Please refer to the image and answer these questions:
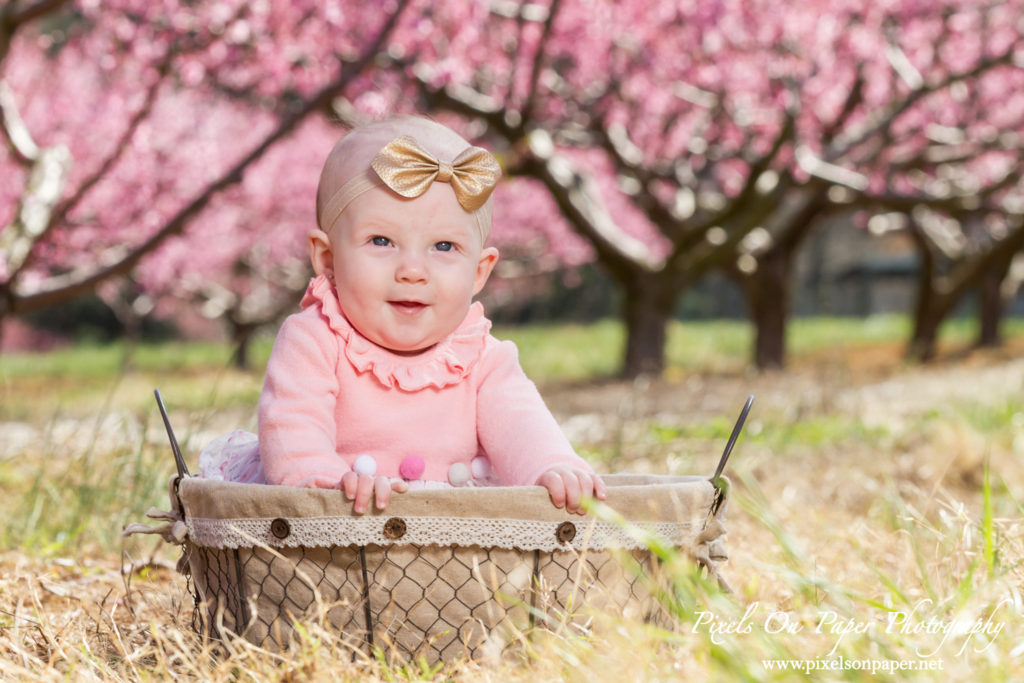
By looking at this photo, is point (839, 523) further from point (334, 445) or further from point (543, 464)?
point (334, 445)

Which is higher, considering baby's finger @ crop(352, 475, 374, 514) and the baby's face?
the baby's face

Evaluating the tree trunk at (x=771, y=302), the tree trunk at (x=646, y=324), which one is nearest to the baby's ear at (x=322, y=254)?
the tree trunk at (x=646, y=324)

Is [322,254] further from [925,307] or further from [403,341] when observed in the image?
[925,307]

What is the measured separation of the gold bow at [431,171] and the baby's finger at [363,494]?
2.04 ft

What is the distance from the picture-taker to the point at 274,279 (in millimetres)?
15836

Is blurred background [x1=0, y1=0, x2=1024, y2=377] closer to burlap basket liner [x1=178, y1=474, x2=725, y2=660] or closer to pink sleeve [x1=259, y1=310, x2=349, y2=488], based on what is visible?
pink sleeve [x1=259, y1=310, x2=349, y2=488]

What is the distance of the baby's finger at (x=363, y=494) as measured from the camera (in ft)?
5.91

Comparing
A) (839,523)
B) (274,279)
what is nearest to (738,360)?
(274,279)

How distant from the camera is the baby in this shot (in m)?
2.08

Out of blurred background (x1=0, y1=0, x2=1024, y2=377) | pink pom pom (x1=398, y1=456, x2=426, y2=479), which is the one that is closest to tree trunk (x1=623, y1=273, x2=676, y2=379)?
blurred background (x1=0, y1=0, x2=1024, y2=377)

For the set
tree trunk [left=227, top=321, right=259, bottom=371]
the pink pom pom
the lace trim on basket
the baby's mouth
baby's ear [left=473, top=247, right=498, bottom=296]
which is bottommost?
tree trunk [left=227, top=321, right=259, bottom=371]

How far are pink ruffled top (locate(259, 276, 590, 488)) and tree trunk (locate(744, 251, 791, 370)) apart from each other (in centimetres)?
953

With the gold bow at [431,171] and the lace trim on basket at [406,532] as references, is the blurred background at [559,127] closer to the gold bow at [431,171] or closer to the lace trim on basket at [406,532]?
the gold bow at [431,171]

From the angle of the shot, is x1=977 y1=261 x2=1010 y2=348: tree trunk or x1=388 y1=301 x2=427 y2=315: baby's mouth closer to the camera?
x1=388 y1=301 x2=427 y2=315: baby's mouth
